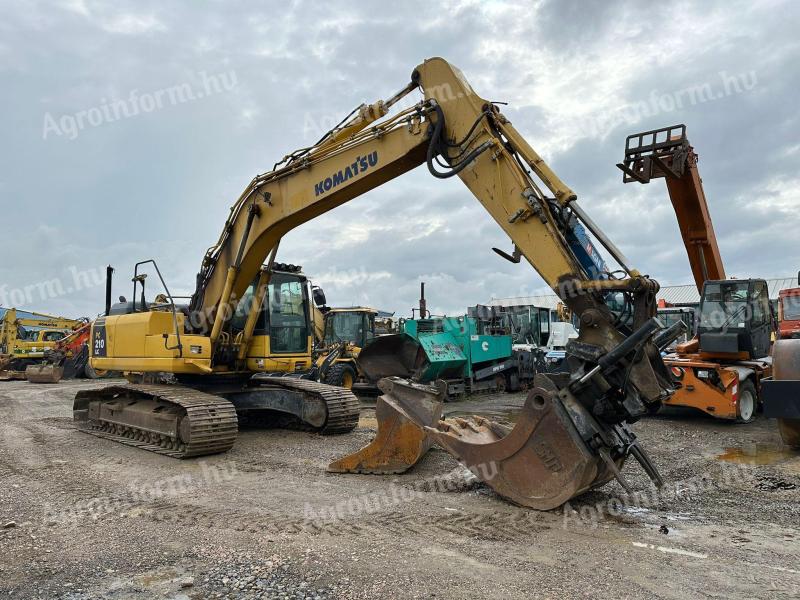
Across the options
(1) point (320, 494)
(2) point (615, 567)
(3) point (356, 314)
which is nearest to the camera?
(2) point (615, 567)

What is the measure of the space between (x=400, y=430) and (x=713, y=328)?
21.0 ft

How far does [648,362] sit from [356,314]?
36.6 ft

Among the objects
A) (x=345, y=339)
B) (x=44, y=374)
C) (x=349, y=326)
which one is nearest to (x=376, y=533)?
(x=345, y=339)

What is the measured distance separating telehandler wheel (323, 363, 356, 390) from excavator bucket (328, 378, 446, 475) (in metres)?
7.06

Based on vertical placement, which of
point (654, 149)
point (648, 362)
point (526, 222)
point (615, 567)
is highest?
point (654, 149)

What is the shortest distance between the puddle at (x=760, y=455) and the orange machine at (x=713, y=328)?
62.3 inches

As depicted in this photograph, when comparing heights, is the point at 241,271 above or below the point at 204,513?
above

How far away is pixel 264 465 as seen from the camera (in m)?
6.43

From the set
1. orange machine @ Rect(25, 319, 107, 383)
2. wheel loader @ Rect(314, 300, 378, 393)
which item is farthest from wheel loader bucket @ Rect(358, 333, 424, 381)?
orange machine @ Rect(25, 319, 107, 383)

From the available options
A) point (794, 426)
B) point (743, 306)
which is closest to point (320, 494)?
point (794, 426)

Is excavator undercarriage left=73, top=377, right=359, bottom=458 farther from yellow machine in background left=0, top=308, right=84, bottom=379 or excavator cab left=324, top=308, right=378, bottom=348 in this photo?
yellow machine in background left=0, top=308, right=84, bottom=379

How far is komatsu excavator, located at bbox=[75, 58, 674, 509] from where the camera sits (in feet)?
14.4

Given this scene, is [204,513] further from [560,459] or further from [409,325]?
[409,325]

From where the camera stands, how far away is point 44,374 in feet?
65.6
